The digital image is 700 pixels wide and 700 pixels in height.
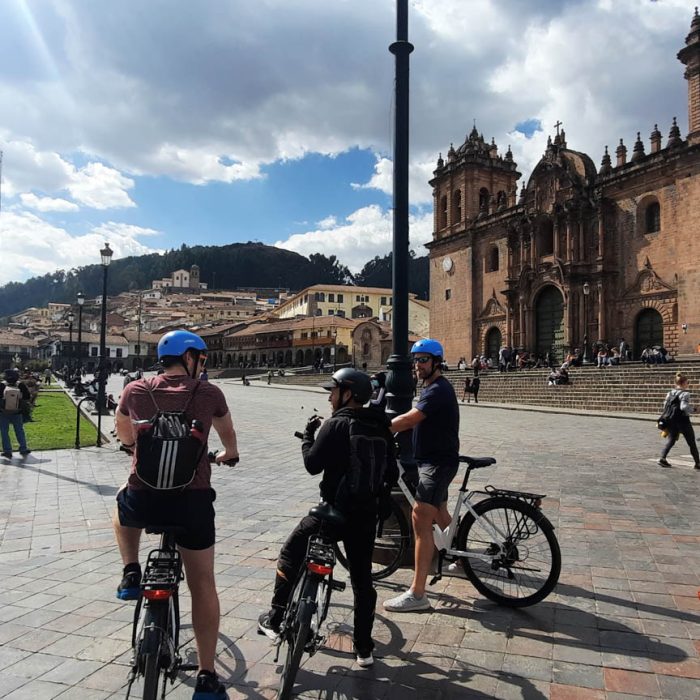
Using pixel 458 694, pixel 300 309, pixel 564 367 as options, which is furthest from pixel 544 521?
pixel 300 309

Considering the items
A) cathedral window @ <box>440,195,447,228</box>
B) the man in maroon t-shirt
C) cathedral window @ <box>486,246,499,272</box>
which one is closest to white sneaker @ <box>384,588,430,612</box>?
the man in maroon t-shirt

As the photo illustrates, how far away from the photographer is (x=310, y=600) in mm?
Answer: 2699

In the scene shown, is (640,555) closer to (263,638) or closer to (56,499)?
(263,638)

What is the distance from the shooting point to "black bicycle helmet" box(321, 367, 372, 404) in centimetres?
300

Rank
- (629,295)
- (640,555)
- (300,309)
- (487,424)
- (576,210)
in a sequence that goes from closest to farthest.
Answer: (640,555) < (487,424) < (629,295) < (576,210) < (300,309)

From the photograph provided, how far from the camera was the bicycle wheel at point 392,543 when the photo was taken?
413 cm

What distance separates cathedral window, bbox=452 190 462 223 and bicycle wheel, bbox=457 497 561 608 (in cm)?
4189

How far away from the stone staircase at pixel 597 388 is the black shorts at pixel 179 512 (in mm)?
21464

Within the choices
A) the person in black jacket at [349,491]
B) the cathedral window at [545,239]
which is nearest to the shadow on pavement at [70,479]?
the person in black jacket at [349,491]

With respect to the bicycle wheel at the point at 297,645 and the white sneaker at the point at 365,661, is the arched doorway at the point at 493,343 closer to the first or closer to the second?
the white sneaker at the point at 365,661

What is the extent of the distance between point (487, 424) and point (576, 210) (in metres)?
21.8

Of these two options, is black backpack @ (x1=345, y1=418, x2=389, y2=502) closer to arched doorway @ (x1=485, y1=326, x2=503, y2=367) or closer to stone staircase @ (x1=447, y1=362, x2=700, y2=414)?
stone staircase @ (x1=447, y1=362, x2=700, y2=414)

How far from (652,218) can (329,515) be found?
33.3m

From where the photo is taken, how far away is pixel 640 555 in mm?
4832
